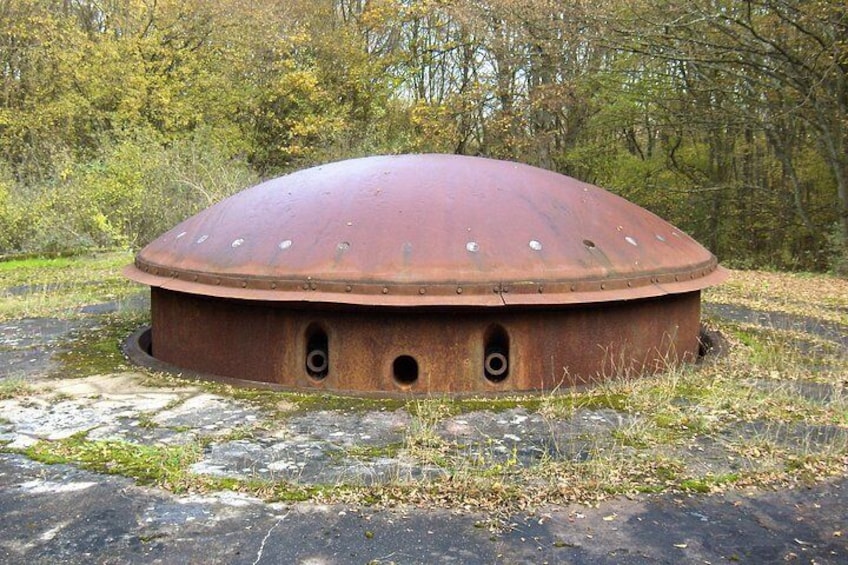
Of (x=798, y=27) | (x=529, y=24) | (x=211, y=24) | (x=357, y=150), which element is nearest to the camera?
(x=798, y=27)

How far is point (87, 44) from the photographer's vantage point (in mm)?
21016

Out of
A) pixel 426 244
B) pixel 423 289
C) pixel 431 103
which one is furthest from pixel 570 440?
pixel 431 103

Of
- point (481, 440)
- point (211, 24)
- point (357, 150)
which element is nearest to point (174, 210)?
point (357, 150)

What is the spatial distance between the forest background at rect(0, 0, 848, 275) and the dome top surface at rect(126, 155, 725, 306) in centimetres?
833

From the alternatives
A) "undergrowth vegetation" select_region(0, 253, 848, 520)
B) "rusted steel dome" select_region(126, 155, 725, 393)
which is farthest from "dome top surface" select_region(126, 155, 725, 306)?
"undergrowth vegetation" select_region(0, 253, 848, 520)

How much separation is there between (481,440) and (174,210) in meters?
11.9

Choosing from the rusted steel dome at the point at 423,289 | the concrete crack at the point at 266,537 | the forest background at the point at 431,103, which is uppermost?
the forest background at the point at 431,103

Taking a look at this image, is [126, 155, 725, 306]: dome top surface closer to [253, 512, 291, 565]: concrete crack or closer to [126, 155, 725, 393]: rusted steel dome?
[126, 155, 725, 393]: rusted steel dome

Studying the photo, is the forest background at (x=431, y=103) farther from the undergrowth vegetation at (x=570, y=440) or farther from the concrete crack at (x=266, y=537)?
the concrete crack at (x=266, y=537)

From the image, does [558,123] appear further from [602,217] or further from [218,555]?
[218,555]

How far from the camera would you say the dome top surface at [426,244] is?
4.78 metres

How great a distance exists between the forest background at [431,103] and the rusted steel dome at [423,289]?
28.3ft

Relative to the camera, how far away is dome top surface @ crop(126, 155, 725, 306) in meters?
4.78

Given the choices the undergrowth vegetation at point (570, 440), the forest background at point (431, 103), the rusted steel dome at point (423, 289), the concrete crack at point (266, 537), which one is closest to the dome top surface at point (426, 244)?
the rusted steel dome at point (423, 289)
